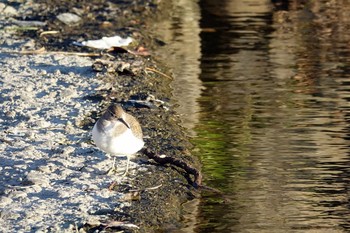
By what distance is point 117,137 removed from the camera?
7102mm

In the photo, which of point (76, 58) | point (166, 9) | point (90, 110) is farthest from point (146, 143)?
point (166, 9)

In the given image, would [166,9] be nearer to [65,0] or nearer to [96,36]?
[65,0]

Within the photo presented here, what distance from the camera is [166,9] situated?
14.0 m

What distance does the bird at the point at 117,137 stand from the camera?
7113mm

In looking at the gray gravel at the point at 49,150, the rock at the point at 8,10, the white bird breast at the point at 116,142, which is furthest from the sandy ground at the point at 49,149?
the rock at the point at 8,10

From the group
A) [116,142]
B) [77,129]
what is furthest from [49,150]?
[116,142]

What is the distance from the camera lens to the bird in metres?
7.11

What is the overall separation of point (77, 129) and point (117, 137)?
1.33m

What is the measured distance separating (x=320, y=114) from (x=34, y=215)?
3479 millimetres

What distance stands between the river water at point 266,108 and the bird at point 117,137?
58 cm

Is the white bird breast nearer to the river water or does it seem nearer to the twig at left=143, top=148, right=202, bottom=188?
the twig at left=143, top=148, right=202, bottom=188

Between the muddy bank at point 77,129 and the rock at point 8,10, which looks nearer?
the muddy bank at point 77,129

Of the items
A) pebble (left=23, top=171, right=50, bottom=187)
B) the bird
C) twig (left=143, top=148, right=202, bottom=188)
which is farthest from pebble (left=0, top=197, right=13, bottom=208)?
twig (left=143, top=148, right=202, bottom=188)

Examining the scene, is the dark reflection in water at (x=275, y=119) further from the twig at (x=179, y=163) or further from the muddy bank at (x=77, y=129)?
the muddy bank at (x=77, y=129)
